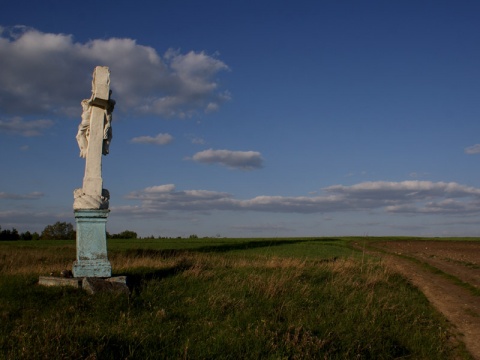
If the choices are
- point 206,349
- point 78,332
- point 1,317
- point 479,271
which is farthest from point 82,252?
point 479,271

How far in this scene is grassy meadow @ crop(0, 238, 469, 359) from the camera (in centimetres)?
664

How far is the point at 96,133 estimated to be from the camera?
12008 mm

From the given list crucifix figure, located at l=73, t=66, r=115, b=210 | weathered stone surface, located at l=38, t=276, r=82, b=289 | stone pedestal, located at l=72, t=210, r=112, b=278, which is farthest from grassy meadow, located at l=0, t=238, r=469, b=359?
crucifix figure, located at l=73, t=66, r=115, b=210

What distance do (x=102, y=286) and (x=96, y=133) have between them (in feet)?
13.4

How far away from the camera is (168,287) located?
11.0 m

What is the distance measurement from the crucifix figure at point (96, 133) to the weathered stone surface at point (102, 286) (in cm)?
196

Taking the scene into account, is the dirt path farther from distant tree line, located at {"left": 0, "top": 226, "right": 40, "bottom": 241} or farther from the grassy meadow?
distant tree line, located at {"left": 0, "top": 226, "right": 40, "bottom": 241}

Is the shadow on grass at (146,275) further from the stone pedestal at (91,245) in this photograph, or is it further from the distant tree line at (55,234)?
the distant tree line at (55,234)

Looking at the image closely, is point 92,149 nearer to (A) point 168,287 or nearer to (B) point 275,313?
(A) point 168,287

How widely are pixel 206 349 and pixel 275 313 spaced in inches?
108

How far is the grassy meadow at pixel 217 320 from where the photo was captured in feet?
21.8

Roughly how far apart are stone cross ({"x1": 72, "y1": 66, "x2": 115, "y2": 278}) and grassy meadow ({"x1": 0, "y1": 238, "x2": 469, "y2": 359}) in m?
1.17

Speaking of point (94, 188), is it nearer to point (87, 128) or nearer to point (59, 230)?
point (87, 128)

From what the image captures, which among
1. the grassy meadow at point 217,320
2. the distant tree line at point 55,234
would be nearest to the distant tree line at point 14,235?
the distant tree line at point 55,234
